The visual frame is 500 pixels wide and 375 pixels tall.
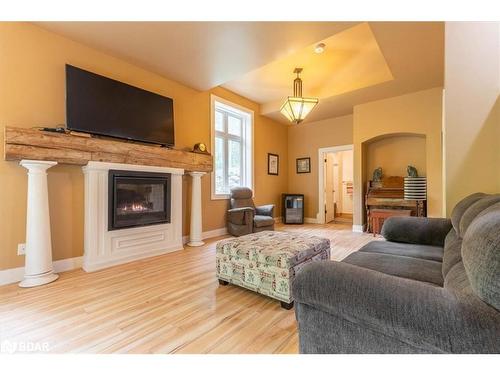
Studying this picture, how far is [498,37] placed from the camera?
185 cm

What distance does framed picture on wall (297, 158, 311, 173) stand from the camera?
20.3ft

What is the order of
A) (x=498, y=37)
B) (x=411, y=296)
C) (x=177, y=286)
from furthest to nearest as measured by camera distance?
(x=177, y=286), (x=498, y=37), (x=411, y=296)

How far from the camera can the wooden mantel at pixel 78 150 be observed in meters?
2.14

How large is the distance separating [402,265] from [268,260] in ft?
2.95

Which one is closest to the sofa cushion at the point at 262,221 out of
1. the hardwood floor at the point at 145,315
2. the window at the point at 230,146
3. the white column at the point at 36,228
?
the window at the point at 230,146

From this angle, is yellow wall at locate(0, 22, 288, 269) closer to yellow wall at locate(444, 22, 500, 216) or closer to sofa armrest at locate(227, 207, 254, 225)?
sofa armrest at locate(227, 207, 254, 225)

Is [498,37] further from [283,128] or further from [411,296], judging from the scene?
[283,128]

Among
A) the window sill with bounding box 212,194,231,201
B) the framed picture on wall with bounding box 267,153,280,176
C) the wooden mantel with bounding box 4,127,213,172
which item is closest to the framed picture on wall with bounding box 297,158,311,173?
the framed picture on wall with bounding box 267,153,280,176

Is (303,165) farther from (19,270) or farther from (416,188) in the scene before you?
(19,270)

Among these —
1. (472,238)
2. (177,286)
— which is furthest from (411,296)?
(177,286)

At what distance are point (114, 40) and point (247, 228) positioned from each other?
3.22 metres

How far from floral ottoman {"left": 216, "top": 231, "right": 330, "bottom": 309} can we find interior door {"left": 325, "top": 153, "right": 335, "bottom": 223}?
416 cm
